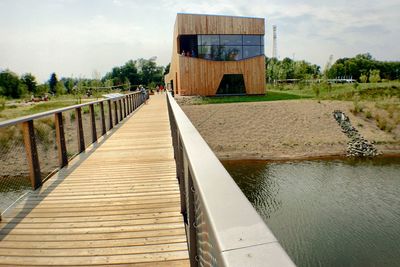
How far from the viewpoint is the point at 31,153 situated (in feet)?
13.9

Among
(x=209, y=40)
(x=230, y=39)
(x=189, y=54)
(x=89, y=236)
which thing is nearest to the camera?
(x=89, y=236)

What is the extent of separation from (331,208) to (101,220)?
10.3 meters

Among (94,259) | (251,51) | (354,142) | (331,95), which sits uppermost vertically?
(251,51)

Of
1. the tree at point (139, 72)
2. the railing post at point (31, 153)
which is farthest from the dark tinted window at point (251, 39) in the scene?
the tree at point (139, 72)

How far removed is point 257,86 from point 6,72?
190 feet

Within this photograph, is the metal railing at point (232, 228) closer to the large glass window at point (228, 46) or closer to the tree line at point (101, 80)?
the large glass window at point (228, 46)

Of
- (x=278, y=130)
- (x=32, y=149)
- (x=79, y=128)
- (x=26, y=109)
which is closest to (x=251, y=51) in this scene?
(x=278, y=130)

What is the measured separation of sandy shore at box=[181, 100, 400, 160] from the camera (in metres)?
20.4

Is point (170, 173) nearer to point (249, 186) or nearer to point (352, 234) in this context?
point (352, 234)

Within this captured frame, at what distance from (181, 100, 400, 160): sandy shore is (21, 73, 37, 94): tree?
59.2 m

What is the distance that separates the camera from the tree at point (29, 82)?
69713 millimetres

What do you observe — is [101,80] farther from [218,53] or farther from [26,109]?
[218,53]

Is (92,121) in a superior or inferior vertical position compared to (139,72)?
inferior

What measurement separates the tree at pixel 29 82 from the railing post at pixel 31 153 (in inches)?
2944
